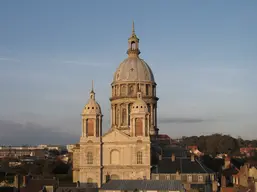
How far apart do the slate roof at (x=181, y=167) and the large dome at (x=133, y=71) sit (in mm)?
17551

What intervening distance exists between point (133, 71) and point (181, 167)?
844 inches

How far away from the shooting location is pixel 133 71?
3354 inches

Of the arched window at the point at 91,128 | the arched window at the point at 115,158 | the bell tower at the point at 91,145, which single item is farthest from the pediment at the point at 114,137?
the arched window at the point at 91,128

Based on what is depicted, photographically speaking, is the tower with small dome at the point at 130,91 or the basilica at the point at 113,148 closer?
the basilica at the point at 113,148

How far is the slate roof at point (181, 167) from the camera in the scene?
69.1 m

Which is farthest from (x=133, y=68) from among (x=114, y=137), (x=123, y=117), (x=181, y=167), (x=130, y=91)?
(x=181, y=167)

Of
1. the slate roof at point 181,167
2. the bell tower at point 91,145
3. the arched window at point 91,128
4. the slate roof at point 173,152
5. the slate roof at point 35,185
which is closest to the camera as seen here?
the slate roof at point 35,185

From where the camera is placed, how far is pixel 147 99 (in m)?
83.6

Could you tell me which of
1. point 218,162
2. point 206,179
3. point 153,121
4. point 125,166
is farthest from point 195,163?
point 218,162

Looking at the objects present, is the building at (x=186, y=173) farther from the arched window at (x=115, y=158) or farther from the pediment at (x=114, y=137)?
the pediment at (x=114, y=137)

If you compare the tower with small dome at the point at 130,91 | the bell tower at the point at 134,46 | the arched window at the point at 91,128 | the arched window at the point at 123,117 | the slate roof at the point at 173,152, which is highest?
the bell tower at the point at 134,46

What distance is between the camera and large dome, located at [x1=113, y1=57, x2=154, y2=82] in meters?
84.9

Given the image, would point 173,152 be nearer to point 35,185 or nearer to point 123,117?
point 123,117

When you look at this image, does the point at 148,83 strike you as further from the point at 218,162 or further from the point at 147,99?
the point at 218,162
